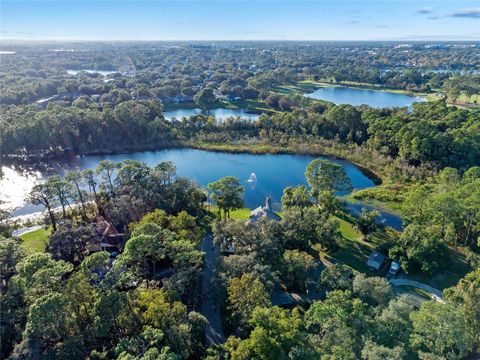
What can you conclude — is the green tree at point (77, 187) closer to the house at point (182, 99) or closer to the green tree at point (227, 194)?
the green tree at point (227, 194)

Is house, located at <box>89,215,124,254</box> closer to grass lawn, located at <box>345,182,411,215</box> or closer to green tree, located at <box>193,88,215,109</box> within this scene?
grass lawn, located at <box>345,182,411,215</box>

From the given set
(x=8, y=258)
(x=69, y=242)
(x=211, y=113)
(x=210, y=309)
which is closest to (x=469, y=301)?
(x=210, y=309)

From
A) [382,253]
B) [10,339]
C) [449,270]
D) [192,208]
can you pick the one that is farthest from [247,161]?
[10,339]

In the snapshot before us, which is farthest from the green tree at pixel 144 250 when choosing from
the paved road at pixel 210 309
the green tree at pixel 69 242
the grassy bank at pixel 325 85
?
the grassy bank at pixel 325 85

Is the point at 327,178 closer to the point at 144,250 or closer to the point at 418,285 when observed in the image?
the point at 418,285

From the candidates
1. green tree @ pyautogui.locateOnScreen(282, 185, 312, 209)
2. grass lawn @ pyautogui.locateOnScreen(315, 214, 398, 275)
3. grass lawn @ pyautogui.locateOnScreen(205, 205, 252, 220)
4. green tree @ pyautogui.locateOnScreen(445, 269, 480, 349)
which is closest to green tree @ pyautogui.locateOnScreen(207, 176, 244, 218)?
grass lawn @ pyautogui.locateOnScreen(205, 205, 252, 220)
